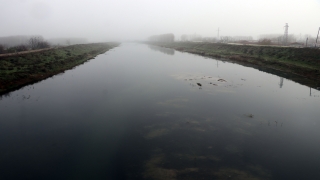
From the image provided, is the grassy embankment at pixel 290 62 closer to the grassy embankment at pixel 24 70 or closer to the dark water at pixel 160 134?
the dark water at pixel 160 134

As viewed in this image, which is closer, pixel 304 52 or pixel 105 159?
pixel 105 159

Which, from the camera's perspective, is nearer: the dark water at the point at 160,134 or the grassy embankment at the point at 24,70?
the dark water at the point at 160,134

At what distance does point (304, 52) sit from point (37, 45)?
166 ft

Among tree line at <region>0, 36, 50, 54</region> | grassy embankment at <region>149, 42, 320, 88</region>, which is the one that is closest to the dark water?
grassy embankment at <region>149, 42, 320, 88</region>

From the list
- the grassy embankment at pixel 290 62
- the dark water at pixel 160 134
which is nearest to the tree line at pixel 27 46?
the dark water at pixel 160 134

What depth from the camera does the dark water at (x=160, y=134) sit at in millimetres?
6814

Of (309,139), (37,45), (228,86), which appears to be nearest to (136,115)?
(309,139)

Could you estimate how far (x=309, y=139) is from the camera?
28.7ft

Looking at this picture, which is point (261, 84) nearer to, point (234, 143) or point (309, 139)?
point (309, 139)

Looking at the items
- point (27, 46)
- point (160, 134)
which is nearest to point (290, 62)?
point (160, 134)

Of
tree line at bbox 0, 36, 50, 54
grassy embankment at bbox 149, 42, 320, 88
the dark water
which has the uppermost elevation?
tree line at bbox 0, 36, 50, 54

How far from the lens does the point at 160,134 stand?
30.2 ft

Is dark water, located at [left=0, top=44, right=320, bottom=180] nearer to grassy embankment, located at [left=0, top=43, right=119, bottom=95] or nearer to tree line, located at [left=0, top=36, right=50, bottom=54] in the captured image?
grassy embankment, located at [left=0, top=43, right=119, bottom=95]

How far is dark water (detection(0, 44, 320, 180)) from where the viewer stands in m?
6.81
